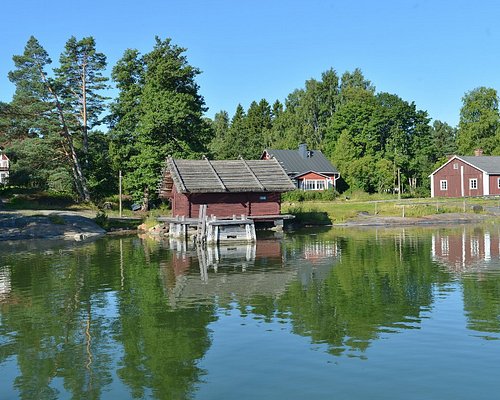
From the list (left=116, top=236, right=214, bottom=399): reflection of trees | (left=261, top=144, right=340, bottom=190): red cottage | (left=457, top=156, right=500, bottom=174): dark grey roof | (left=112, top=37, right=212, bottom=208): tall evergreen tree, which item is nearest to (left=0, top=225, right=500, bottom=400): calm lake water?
(left=116, top=236, right=214, bottom=399): reflection of trees

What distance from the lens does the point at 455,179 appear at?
6769 cm

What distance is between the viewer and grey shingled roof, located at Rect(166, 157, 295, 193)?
38.7m

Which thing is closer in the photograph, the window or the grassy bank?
the grassy bank

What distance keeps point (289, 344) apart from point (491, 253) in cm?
1863

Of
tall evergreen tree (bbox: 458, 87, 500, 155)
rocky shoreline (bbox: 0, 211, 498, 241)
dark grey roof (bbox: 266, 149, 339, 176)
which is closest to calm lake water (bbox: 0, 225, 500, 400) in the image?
rocky shoreline (bbox: 0, 211, 498, 241)

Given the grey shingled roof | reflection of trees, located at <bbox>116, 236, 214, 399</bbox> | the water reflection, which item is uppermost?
the grey shingled roof

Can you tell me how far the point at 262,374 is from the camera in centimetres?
1109

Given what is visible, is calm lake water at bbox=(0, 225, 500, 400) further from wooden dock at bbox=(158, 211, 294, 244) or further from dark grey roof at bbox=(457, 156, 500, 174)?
dark grey roof at bbox=(457, 156, 500, 174)

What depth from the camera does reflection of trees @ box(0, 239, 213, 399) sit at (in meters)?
10.9

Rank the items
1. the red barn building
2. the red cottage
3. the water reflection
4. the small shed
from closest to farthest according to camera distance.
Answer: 1. the water reflection
2. the small shed
3. the red barn building
4. the red cottage

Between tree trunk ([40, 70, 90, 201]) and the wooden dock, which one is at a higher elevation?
tree trunk ([40, 70, 90, 201])

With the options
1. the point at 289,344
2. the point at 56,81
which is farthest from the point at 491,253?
the point at 56,81

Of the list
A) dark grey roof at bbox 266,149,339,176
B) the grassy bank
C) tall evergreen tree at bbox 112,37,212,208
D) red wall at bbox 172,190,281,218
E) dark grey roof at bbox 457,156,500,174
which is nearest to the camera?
red wall at bbox 172,190,281,218

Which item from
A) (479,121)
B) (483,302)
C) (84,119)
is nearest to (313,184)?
(84,119)
